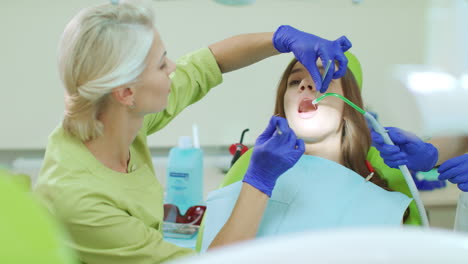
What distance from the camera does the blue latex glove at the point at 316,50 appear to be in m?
1.30

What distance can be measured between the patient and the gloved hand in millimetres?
109

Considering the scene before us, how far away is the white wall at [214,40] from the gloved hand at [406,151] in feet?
3.57

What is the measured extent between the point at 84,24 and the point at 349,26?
1742mm

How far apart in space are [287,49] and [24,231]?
1269 millimetres

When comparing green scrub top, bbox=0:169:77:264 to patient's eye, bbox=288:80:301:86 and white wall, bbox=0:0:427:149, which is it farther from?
white wall, bbox=0:0:427:149

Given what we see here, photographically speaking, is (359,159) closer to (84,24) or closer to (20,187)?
(84,24)

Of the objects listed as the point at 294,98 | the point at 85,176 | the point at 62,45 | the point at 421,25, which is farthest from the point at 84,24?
the point at 421,25

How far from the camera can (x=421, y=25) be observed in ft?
8.18

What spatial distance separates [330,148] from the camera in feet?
4.93

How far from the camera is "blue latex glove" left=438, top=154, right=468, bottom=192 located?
1265mm

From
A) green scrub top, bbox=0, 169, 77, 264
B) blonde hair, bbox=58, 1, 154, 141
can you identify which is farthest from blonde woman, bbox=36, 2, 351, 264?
green scrub top, bbox=0, 169, 77, 264

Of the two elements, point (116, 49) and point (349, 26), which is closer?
point (116, 49)

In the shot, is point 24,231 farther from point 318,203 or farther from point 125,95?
point 318,203

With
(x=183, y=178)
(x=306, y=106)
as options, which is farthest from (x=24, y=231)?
(x=183, y=178)
